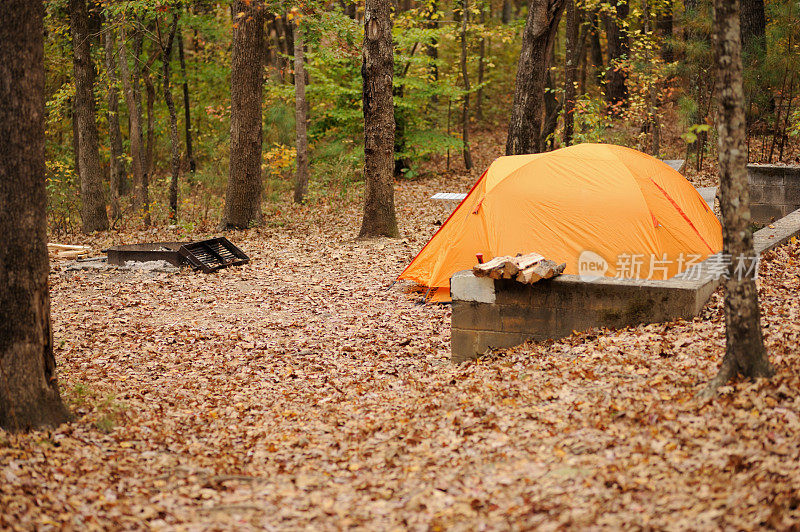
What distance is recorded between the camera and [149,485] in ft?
15.5

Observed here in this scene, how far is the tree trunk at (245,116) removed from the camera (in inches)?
535

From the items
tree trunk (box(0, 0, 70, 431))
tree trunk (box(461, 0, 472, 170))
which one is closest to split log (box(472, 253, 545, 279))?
tree trunk (box(0, 0, 70, 431))

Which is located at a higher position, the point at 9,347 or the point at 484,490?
the point at 9,347

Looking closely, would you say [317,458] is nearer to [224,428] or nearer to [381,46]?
[224,428]

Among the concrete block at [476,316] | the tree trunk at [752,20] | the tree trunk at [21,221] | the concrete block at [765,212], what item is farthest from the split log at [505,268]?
the tree trunk at [752,20]

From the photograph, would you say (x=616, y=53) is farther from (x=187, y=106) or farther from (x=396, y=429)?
(x=396, y=429)

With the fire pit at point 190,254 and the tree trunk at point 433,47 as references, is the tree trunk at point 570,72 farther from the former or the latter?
the fire pit at point 190,254

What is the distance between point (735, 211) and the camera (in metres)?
4.87

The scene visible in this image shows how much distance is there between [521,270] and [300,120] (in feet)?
38.3

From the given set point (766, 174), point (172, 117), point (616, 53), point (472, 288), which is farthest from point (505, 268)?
point (616, 53)

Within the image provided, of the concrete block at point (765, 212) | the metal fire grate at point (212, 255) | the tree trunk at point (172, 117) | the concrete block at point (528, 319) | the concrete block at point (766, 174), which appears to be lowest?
the concrete block at point (528, 319)

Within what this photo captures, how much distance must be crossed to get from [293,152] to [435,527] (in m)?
17.8

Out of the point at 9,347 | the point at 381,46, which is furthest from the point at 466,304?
the point at 381,46

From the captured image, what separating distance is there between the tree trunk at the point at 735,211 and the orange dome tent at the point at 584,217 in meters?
3.35
